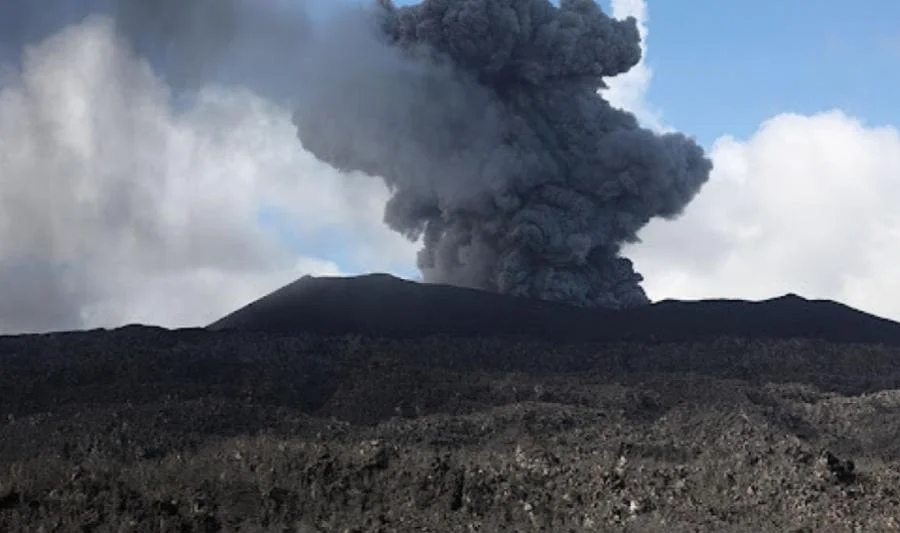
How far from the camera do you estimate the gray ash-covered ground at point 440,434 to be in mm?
24562

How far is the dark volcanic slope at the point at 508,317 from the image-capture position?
6359 centimetres

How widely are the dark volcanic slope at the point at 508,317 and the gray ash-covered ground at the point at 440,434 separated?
407 cm

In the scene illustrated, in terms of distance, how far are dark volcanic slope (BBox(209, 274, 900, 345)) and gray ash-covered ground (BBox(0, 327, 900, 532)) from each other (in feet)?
13.4

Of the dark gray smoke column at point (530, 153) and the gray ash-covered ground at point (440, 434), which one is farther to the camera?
the dark gray smoke column at point (530, 153)

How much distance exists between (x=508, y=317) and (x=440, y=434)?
27327mm

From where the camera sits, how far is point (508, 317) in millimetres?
65250

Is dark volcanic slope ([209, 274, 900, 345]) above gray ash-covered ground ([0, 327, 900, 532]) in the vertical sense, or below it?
above

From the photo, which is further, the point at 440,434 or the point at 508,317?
the point at 508,317

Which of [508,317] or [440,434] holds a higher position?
[508,317]

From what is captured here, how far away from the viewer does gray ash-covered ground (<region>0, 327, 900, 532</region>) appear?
24562mm

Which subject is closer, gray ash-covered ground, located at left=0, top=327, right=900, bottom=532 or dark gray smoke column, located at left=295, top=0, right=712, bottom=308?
gray ash-covered ground, located at left=0, top=327, right=900, bottom=532

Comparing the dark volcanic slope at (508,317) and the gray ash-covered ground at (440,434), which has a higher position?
the dark volcanic slope at (508,317)

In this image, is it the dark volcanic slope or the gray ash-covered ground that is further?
the dark volcanic slope

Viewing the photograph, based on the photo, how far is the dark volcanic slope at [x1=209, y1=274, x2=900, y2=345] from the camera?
209ft
